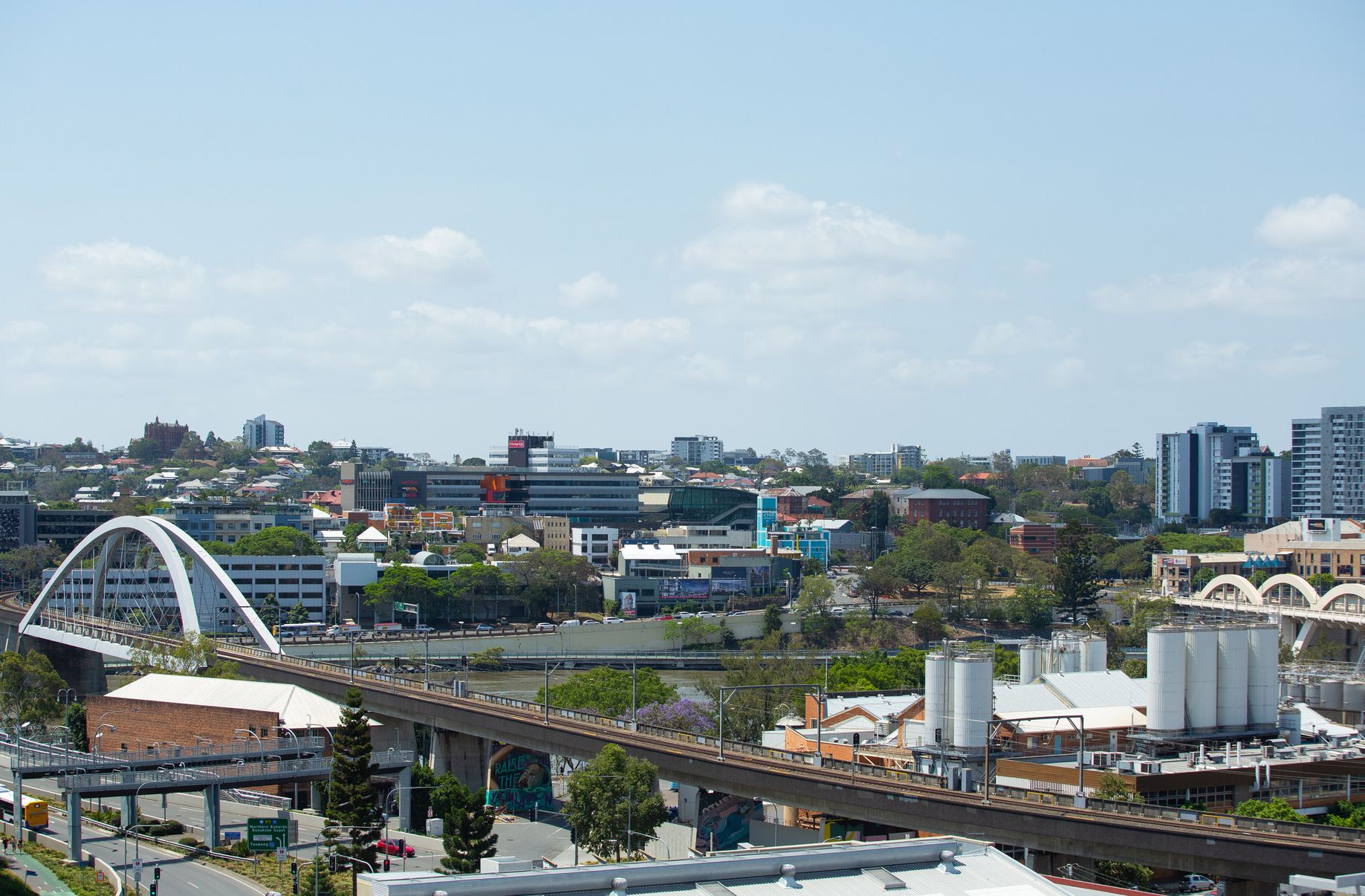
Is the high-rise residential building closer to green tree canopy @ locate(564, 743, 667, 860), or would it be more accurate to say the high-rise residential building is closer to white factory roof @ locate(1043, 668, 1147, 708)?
white factory roof @ locate(1043, 668, 1147, 708)

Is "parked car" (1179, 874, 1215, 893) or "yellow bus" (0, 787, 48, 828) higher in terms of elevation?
"parked car" (1179, 874, 1215, 893)

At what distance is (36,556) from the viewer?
505ft

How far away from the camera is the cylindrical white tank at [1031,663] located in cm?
6462

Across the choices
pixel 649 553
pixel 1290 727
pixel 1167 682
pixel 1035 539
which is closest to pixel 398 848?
pixel 1167 682

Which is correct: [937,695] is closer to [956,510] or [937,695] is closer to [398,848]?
[398,848]

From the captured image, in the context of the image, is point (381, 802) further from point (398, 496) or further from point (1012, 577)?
point (398, 496)

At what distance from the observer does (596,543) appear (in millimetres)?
161250

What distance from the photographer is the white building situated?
16088 centimetres

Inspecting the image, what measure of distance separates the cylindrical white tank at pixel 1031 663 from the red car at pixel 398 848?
27.5 metres

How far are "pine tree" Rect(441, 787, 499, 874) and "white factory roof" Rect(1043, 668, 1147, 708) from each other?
74.5ft

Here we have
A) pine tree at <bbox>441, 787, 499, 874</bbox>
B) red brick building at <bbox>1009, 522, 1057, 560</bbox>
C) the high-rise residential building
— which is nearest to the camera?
pine tree at <bbox>441, 787, 499, 874</bbox>

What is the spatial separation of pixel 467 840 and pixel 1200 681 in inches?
943

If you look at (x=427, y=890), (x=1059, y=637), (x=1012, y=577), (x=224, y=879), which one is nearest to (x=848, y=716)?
(x=1059, y=637)

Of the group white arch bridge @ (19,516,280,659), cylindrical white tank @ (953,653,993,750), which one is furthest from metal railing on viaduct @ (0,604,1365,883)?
white arch bridge @ (19,516,280,659)
